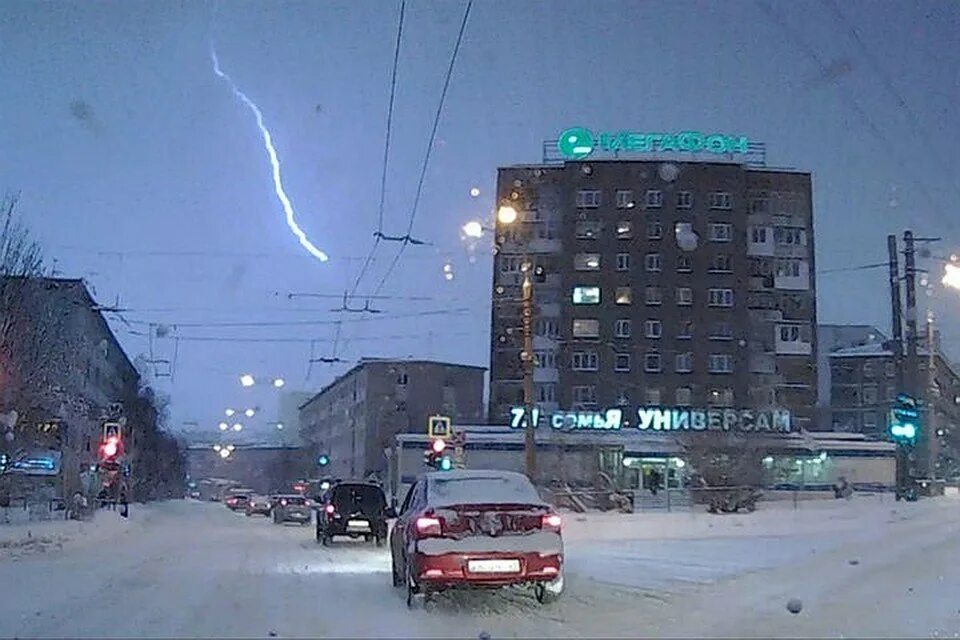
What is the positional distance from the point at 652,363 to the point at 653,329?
231 centimetres

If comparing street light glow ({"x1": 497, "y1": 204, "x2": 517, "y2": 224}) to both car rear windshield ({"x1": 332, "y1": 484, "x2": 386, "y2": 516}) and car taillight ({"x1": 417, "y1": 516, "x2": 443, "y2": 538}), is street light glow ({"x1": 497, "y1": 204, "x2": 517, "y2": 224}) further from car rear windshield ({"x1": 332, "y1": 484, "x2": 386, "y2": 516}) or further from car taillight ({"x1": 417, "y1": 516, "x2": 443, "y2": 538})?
car taillight ({"x1": 417, "y1": 516, "x2": 443, "y2": 538})

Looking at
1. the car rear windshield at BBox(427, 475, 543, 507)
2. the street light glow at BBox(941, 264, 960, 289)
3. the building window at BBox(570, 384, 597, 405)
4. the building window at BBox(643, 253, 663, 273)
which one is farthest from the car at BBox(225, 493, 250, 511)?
the car rear windshield at BBox(427, 475, 543, 507)

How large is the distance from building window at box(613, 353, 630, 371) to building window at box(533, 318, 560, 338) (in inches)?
168

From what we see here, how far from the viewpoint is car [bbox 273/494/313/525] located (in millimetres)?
48375

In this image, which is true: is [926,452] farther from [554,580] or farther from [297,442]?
[297,442]

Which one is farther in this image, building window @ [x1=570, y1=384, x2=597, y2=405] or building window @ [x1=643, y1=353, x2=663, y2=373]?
building window @ [x1=643, y1=353, x2=663, y2=373]

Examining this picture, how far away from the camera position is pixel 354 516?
28.8 m

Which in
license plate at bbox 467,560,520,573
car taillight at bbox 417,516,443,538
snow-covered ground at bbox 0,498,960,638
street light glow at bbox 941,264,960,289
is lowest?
snow-covered ground at bbox 0,498,960,638

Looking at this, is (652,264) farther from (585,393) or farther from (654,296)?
(585,393)

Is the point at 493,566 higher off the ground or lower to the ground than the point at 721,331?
lower

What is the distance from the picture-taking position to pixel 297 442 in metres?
152

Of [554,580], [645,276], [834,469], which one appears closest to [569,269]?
[645,276]

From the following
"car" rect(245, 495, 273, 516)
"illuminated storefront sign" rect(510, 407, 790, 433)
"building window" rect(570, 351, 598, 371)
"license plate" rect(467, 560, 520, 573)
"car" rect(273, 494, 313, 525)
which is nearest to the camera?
"license plate" rect(467, 560, 520, 573)

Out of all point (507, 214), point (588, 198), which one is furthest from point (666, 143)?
point (507, 214)
